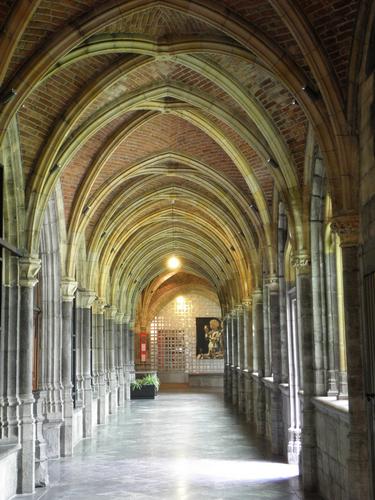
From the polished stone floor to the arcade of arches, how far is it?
594mm

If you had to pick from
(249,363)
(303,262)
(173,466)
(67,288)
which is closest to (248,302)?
(249,363)

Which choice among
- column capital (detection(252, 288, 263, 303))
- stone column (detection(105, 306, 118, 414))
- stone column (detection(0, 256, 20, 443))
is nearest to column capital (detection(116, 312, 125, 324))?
stone column (detection(105, 306, 118, 414))

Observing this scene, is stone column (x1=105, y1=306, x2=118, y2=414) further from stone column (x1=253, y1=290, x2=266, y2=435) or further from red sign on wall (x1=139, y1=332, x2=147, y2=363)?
red sign on wall (x1=139, y1=332, x2=147, y2=363)

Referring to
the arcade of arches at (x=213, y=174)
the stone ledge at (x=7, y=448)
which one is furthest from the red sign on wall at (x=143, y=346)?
the stone ledge at (x=7, y=448)

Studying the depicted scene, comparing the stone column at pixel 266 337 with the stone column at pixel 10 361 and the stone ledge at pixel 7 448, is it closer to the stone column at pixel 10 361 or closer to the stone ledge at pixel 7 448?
the stone column at pixel 10 361

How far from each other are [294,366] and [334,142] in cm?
605

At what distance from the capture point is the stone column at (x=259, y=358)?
1714 cm

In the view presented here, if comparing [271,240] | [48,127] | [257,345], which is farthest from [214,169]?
[48,127]

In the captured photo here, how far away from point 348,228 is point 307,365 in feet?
11.4

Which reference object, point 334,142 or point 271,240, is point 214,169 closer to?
point 271,240

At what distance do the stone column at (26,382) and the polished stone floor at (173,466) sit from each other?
15.9 inches

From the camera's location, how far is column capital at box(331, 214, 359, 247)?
819 centimetres

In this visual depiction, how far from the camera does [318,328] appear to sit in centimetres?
1091

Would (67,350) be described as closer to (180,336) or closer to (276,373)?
(276,373)
